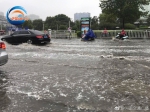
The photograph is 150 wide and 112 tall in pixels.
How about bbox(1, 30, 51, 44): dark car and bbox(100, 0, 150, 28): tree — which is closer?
bbox(1, 30, 51, 44): dark car

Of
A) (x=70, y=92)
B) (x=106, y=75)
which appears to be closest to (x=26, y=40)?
(x=106, y=75)

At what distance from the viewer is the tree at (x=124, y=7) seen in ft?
105

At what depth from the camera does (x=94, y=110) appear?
3.80m

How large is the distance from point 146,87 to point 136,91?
437 millimetres

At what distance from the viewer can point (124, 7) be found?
31.5 metres

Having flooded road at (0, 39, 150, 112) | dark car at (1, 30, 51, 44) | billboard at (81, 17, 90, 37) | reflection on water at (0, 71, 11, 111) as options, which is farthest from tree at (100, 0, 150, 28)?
reflection on water at (0, 71, 11, 111)

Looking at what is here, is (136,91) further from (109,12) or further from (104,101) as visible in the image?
(109,12)

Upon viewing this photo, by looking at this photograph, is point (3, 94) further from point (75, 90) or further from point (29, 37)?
point (29, 37)

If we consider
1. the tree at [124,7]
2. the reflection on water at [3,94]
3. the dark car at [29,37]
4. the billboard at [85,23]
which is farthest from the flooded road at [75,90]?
the tree at [124,7]

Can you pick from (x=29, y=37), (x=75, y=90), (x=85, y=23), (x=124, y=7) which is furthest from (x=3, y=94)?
(x=124, y=7)

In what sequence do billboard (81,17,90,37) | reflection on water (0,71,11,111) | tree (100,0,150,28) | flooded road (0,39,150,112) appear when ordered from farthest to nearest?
1. tree (100,0,150,28)
2. billboard (81,17,90,37)
3. reflection on water (0,71,11,111)
4. flooded road (0,39,150,112)

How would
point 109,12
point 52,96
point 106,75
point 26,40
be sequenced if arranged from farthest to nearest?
point 109,12 < point 26,40 < point 106,75 < point 52,96

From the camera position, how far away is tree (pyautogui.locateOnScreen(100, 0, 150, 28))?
31.9 m

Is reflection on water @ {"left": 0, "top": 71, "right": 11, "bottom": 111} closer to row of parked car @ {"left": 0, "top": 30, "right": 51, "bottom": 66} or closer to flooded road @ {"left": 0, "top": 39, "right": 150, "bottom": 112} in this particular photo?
flooded road @ {"left": 0, "top": 39, "right": 150, "bottom": 112}
